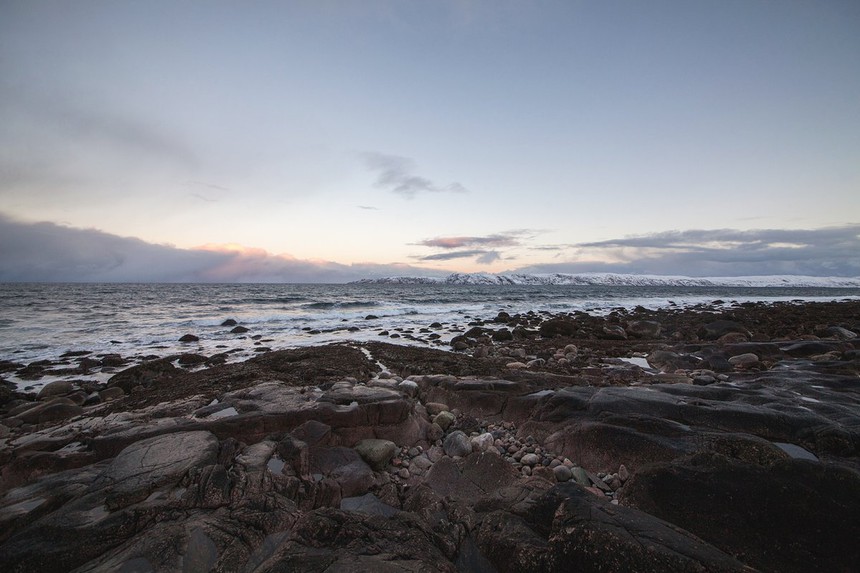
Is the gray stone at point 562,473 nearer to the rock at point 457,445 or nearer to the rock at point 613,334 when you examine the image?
the rock at point 457,445

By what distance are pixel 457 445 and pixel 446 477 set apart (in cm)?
107

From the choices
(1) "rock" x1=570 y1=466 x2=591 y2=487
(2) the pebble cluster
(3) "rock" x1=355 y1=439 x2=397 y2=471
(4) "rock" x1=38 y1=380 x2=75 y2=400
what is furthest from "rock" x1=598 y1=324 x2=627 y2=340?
(4) "rock" x1=38 y1=380 x2=75 y2=400

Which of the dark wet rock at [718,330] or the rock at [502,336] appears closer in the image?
the dark wet rock at [718,330]

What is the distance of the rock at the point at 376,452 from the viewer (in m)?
5.48

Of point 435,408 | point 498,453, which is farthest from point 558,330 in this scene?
point 498,453

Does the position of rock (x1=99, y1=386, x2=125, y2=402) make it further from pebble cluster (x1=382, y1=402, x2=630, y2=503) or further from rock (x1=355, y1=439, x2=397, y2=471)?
pebble cluster (x1=382, y1=402, x2=630, y2=503)

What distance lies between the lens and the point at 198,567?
9.28ft

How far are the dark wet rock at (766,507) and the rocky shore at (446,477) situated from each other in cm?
2

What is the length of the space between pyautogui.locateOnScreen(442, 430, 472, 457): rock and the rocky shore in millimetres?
39

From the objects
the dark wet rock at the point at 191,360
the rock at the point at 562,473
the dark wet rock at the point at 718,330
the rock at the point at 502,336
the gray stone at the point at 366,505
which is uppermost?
the rock at the point at 562,473

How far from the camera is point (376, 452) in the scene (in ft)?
18.3

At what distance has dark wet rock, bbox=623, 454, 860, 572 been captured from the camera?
3067 mm

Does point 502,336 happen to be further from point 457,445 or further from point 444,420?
point 457,445

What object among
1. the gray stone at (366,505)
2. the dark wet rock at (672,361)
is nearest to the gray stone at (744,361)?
the dark wet rock at (672,361)
